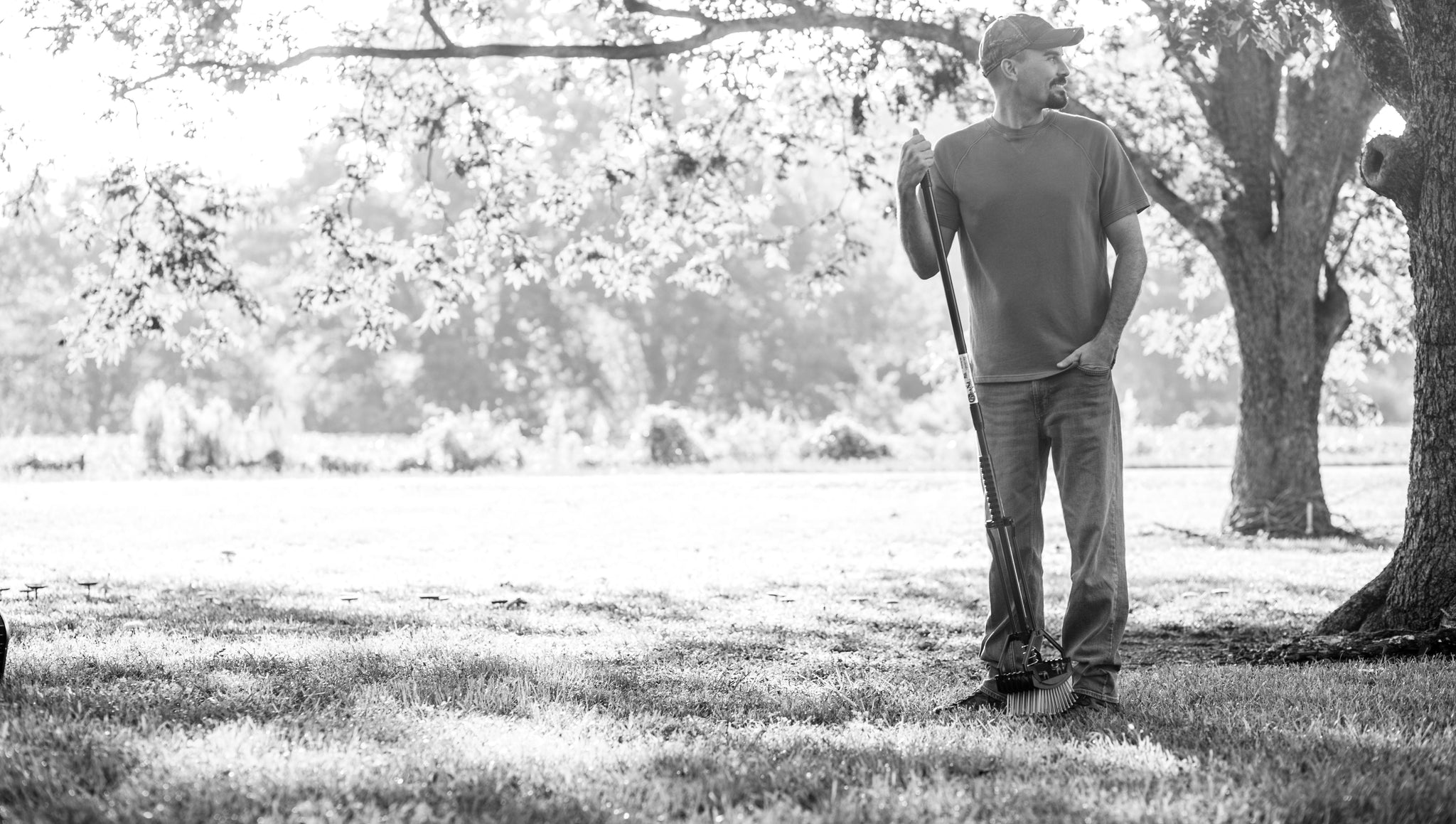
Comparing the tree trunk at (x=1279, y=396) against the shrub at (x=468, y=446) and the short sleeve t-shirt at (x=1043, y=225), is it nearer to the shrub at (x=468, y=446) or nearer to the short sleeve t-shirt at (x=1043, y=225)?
the short sleeve t-shirt at (x=1043, y=225)

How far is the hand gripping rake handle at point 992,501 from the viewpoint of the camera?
4.57 metres

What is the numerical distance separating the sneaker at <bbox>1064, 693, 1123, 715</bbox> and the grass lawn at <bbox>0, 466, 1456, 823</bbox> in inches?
4.1

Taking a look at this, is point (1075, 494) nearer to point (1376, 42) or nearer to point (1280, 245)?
point (1376, 42)

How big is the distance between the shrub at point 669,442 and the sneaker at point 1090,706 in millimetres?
20765

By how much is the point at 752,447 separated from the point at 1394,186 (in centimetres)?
2046

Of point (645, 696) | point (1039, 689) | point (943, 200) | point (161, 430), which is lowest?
point (645, 696)

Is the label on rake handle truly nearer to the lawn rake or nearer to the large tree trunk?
the lawn rake

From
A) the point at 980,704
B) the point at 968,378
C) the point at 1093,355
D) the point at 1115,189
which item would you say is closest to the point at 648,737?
the point at 980,704

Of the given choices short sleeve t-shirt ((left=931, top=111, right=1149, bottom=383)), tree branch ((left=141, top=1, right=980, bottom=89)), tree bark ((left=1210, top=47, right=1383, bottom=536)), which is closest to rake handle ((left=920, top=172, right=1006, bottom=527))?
short sleeve t-shirt ((left=931, top=111, right=1149, bottom=383))

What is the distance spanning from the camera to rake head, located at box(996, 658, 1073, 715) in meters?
4.46

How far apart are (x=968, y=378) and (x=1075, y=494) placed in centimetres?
50

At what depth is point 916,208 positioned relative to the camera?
4.69m

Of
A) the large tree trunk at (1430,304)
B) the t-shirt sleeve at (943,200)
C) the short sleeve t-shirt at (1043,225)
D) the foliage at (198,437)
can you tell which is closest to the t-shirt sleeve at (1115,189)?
the short sleeve t-shirt at (1043,225)

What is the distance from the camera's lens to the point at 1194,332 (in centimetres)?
1942
